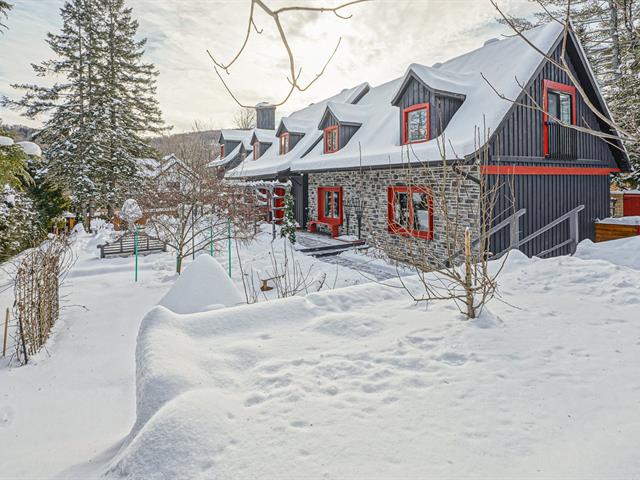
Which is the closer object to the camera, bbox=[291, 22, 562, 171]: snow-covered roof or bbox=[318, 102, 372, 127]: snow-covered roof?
bbox=[291, 22, 562, 171]: snow-covered roof

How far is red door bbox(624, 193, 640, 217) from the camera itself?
52.9ft

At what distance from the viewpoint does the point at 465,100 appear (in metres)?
10.8

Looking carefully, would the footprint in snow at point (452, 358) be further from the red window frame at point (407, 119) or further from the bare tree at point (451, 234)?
the red window frame at point (407, 119)

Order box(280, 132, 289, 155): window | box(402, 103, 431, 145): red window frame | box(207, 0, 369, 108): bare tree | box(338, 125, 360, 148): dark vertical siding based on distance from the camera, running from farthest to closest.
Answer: box(280, 132, 289, 155): window
box(338, 125, 360, 148): dark vertical siding
box(402, 103, 431, 145): red window frame
box(207, 0, 369, 108): bare tree

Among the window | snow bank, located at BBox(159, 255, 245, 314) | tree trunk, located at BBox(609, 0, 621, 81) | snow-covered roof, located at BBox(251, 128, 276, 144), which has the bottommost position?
snow bank, located at BBox(159, 255, 245, 314)

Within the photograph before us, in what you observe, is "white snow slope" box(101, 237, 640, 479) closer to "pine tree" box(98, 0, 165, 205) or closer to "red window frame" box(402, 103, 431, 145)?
"red window frame" box(402, 103, 431, 145)

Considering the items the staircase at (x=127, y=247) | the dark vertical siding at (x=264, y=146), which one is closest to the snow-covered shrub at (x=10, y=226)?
the staircase at (x=127, y=247)

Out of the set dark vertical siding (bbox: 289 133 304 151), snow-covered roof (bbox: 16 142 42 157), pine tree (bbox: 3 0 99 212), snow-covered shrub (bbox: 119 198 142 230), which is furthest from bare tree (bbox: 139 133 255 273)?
pine tree (bbox: 3 0 99 212)

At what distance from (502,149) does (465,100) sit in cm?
214

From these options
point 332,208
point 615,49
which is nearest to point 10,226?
point 332,208

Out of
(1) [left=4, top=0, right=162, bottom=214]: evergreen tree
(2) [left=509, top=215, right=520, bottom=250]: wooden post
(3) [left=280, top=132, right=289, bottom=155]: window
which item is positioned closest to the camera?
(2) [left=509, top=215, right=520, bottom=250]: wooden post

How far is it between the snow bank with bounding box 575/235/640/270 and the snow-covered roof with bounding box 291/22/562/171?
3706 millimetres

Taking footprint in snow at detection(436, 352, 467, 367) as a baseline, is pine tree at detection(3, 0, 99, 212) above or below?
above

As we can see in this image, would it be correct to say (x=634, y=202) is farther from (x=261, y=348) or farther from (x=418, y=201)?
(x=261, y=348)
